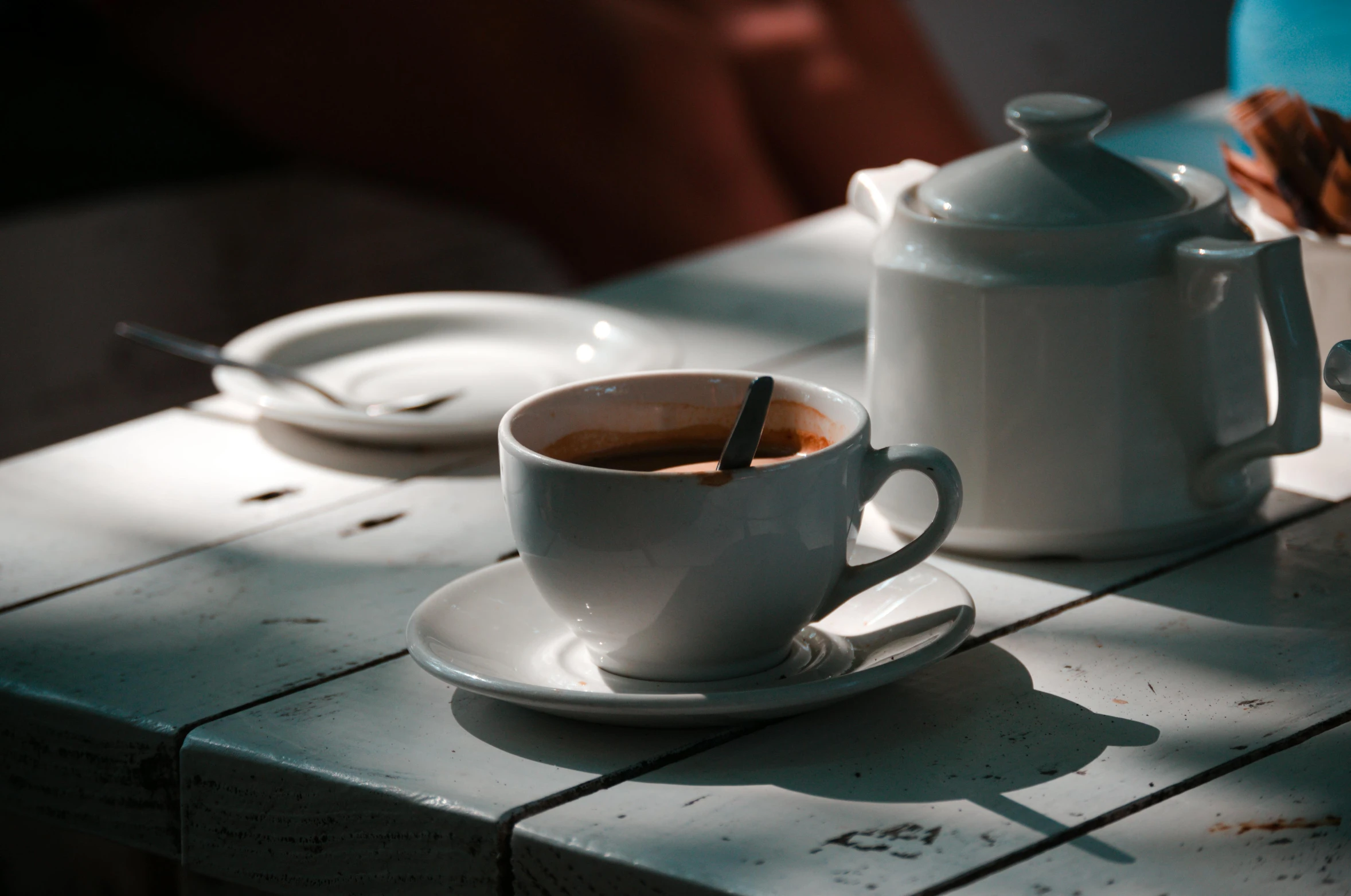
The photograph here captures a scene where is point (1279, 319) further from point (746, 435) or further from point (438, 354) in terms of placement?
point (438, 354)

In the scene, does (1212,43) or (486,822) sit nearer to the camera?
(486,822)

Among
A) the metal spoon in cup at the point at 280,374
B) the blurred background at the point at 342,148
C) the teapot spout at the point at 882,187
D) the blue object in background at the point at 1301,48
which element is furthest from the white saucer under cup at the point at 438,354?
the blurred background at the point at 342,148

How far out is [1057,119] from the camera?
1.98 feet

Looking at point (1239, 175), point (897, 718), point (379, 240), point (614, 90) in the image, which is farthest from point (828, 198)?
point (897, 718)

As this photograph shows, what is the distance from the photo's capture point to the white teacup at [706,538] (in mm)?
472

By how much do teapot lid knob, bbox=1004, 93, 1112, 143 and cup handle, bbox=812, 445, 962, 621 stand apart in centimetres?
16

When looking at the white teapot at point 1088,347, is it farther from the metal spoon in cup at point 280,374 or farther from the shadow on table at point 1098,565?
the metal spoon in cup at point 280,374

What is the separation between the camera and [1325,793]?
44 centimetres

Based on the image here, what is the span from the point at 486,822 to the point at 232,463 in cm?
40

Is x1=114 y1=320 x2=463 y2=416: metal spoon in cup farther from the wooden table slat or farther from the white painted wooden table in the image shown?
the wooden table slat

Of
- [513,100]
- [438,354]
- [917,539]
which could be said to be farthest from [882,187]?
[513,100]

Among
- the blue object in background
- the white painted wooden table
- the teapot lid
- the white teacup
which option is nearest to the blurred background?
the blue object in background

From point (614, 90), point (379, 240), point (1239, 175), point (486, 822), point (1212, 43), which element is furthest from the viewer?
point (1212, 43)

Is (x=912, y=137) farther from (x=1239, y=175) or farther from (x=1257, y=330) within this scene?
(x=1257, y=330)
